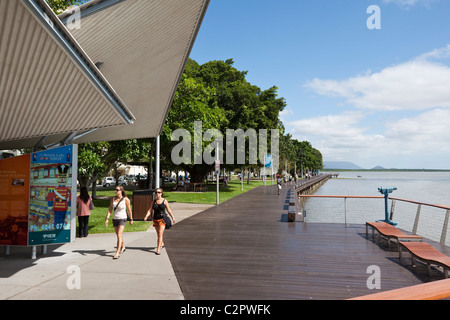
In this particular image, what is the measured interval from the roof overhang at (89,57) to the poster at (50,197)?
71cm

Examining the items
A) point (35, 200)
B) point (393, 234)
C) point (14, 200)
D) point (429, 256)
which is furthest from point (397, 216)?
point (14, 200)

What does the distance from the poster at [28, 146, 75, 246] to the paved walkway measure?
0.61m

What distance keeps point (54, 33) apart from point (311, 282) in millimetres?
6177

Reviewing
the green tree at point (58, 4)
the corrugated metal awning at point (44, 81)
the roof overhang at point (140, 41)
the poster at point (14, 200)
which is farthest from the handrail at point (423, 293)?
the green tree at point (58, 4)

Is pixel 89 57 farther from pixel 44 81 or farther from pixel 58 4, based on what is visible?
pixel 58 4

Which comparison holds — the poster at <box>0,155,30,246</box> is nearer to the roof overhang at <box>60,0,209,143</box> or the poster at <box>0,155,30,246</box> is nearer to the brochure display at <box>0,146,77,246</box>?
the brochure display at <box>0,146,77,246</box>

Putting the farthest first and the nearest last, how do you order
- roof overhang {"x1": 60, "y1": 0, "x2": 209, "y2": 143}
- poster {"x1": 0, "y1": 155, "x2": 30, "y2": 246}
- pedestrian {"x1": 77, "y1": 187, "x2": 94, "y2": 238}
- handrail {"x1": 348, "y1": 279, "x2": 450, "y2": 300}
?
pedestrian {"x1": 77, "y1": 187, "x2": 94, "y2": 238}
poster {"x1": 0, "y1": 155, "x2": 30, "y2": 246}
roof overhang {"x1": 60, "y1": 0, "x2": 209, "y2": 143}
handrail {"x1": 348, "y1": 279, "x2": 450, "y2": 300}

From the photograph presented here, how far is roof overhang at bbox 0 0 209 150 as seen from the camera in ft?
16.0

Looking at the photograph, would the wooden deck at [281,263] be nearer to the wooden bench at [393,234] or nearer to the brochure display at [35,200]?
the wooden bench at [393,234]

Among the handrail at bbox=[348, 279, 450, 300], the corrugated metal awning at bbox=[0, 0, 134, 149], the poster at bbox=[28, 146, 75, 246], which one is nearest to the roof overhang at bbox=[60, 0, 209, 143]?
the corrugated metal awning at bbox=[0, 0, 134, 149]

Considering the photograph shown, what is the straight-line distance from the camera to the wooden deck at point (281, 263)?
554 cm

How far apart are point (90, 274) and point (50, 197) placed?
2729mm
